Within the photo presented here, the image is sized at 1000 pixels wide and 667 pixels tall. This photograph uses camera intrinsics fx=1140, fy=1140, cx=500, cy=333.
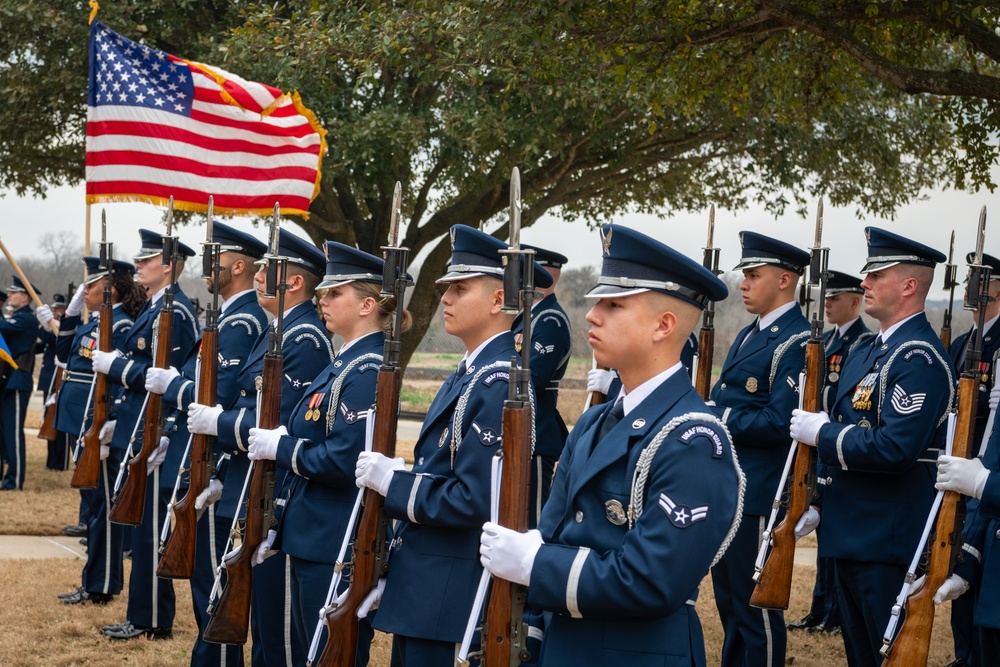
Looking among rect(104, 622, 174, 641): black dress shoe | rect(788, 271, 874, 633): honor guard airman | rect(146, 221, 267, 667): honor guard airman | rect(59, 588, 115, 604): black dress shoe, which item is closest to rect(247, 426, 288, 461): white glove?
rect(146, 221, 267, 667): honor guard airman

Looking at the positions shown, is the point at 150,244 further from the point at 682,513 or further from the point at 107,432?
the point at 682,513

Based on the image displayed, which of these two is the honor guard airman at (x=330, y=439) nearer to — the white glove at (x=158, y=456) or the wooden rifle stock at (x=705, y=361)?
the white glove at (x=158, y=456)

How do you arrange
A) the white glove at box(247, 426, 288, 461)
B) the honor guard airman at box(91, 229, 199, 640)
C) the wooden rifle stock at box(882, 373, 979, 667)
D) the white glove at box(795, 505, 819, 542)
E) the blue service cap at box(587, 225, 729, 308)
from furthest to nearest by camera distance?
the honor guard airman at box(91, 229, 199, 640) → the white glove at box(795, 505, 819, 542) → the white glove at box(247, 426, 288, 461) → the wooden rifle stock at box(882, 373, 979, 667) → the blue service cap at box(587, 225, 729, 308)

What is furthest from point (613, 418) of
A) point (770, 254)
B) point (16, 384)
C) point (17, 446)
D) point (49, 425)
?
point (16, 384)

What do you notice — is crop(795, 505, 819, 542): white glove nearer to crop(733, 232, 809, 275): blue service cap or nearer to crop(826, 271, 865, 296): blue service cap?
crop(733, 232, 809, 275): blue service cap

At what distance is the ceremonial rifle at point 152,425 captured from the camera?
6.12 metres

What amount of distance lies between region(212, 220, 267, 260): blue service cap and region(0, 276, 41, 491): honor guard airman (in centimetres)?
657

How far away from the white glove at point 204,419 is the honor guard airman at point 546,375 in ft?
6.84

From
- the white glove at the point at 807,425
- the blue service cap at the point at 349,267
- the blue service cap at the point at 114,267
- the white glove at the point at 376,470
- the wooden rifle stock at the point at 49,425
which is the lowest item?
the wooden rifle stock at the point at 49,425

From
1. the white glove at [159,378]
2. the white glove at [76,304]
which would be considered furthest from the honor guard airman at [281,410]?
the white glove at [76,304]

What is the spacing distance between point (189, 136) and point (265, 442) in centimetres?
517

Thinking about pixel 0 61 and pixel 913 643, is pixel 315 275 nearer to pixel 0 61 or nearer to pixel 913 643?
pixel 913 643

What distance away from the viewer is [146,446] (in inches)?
246

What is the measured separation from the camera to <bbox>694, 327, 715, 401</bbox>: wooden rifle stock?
6316 mm
